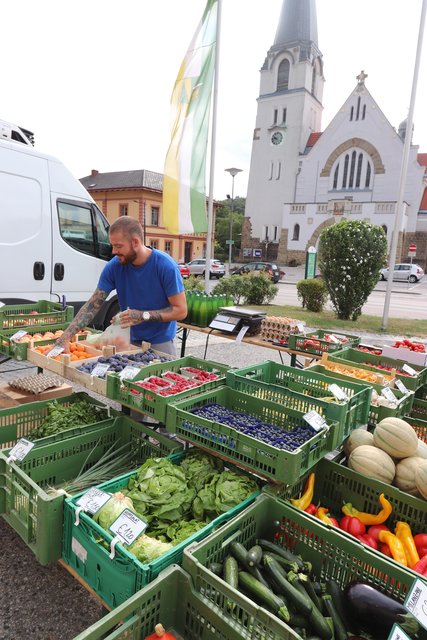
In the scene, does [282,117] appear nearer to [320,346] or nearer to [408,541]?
[320,346]

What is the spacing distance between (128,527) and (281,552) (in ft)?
2.13

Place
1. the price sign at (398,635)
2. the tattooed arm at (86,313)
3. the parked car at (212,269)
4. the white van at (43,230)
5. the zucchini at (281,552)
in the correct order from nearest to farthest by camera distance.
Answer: the price sign at (398,635)
the zucchini at (281,552)
the tattooed arm at (86,313)
the white van at (43,230)
the parked car at (212,269)

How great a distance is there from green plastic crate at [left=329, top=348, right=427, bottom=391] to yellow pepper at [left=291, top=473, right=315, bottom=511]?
5.39 ft

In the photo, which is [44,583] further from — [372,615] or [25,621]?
[372,615]

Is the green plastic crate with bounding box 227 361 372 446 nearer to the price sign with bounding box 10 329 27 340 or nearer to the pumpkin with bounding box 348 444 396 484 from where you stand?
the pumpkin with bounding box 348 444 396 484

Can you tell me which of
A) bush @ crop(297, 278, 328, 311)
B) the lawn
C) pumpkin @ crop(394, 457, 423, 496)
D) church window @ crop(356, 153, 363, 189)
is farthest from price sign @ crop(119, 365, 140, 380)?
church window @ crop(356, 153, 363, 189)

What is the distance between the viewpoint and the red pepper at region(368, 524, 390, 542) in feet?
6.95

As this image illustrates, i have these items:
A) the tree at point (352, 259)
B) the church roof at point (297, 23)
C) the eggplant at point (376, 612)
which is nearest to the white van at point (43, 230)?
the eggplant at point (376, 612)

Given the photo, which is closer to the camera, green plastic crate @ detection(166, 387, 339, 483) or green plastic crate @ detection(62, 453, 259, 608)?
green plastic crate @ detection(62, 453, 259, 608)

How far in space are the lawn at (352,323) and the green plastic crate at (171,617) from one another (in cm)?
959

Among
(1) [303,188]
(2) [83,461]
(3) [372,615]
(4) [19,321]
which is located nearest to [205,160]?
(4) [19,321]

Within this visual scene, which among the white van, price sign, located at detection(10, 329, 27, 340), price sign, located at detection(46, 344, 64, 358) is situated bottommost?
price sign, located at detection(46, 344, 64, 358)

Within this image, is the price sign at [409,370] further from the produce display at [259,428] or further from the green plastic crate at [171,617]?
the green plastic crate at [171,617]

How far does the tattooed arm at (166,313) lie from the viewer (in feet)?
10.7
